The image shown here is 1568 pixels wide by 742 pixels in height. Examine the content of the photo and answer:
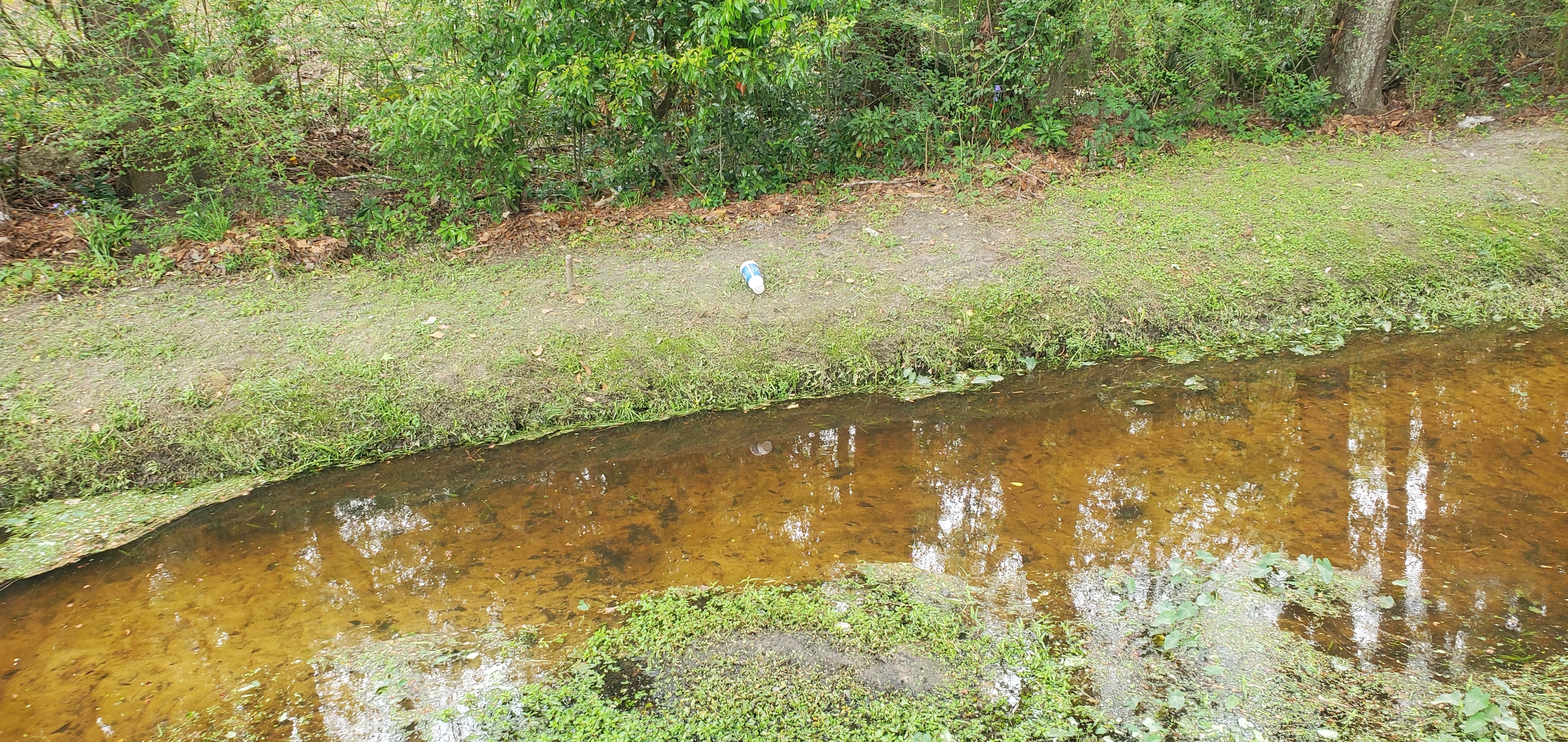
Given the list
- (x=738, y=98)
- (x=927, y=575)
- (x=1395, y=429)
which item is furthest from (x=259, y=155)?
(x=1395, y=429)

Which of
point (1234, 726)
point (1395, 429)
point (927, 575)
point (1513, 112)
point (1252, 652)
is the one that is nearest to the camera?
point (1234, 726)

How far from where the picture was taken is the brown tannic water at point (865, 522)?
3318 mm

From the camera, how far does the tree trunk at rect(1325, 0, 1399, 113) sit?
307 inches

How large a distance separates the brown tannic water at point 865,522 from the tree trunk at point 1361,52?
372 cm

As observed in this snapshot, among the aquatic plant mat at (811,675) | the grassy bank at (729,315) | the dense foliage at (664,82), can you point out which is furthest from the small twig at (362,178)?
the aquatic plant mat at (811,675)

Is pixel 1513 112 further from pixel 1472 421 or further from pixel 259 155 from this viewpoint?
pixel 259 155

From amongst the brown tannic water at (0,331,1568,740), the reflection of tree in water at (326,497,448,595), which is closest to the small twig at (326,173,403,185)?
the brown tannic water at (0,331,1568,740)

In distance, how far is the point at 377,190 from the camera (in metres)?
6.86

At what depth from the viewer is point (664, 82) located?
21.8 feet

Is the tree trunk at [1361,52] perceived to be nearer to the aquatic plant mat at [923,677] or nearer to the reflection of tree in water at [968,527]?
the reflection of tree in water at [968,527]

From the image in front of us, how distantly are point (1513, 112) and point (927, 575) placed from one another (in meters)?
8.07

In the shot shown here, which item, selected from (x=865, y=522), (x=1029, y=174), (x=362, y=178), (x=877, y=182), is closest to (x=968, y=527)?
(x=865, y=522)

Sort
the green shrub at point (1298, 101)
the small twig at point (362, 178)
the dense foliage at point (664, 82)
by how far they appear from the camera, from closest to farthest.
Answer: the dense foliage at point (664, 82) → the small twig at point (362, 178) → the green shrub at point (1298, 101)

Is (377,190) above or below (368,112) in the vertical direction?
below
